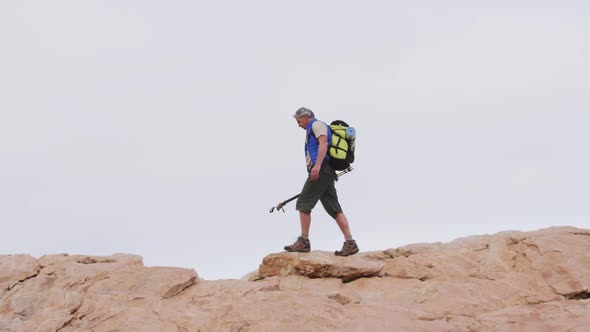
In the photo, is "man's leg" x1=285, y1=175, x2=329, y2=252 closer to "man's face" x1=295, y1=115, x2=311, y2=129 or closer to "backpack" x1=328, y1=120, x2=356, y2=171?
"backpack" x1=328, y1=120, x2=356, y2=171

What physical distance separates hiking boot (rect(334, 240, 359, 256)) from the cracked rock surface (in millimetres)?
253

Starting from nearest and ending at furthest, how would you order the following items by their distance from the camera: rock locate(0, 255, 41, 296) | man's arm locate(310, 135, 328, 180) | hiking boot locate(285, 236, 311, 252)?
1. rock locate(0, 255, 41, 296)
2. man's arm locate(310, 135, 328, 180)
3. hiking boot locate(285, 236, 311, 252)

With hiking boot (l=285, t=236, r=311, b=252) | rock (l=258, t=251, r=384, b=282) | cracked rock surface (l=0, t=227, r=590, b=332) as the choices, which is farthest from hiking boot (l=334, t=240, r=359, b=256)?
hiking boot (l=285, t=236, r=311, b=252)

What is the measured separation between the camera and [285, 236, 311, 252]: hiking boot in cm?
1043

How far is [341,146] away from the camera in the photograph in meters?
10.5

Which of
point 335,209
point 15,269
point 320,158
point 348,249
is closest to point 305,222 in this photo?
point 335,209

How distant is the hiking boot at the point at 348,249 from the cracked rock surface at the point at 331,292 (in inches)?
9.9

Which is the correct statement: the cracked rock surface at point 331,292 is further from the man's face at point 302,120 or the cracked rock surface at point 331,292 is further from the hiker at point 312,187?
the man's face at point 302,120

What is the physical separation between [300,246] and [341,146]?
193 centimetres

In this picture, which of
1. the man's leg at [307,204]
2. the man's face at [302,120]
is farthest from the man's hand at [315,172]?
the man's face at [302,120]

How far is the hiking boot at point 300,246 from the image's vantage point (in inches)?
411

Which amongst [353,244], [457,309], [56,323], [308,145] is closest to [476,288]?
[457,309]

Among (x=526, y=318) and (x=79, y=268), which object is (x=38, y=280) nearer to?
(x=79, y=268)

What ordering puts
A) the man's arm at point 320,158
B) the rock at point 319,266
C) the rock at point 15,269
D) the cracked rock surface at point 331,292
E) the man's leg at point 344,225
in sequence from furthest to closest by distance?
the man's leg at point 344,225 → the man's arm at point 320,158 → the rock at point 319,266 → the rock at point 15,269 → the cracked rock surface at point 331,292
